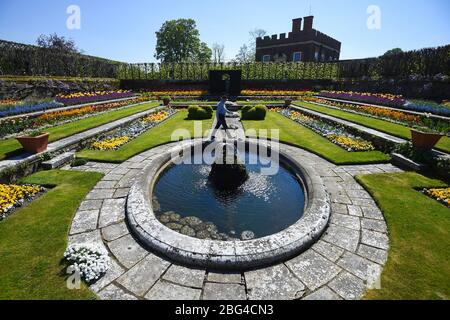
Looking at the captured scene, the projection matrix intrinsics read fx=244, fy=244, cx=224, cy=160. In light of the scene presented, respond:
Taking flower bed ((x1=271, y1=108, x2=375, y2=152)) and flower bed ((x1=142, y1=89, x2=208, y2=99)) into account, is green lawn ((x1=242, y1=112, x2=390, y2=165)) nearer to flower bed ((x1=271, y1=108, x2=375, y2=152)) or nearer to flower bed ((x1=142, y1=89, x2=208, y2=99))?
flower bed ((x1=271, y1=108, x2=375, y2=152))

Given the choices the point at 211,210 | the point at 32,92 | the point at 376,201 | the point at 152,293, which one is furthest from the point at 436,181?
the point at 32,92

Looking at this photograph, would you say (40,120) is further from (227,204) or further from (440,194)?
(440,194)

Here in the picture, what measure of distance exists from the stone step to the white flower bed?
475 centimetres

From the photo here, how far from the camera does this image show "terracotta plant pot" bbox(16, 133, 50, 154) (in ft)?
24.5

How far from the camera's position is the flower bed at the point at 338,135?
379 inches

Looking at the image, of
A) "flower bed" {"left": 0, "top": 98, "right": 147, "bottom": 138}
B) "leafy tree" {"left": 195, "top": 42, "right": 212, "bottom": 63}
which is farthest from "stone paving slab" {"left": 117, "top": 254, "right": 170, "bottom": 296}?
"leafy tree" {"left": 195, "top": 42, "right": 212, "bottom": 63}

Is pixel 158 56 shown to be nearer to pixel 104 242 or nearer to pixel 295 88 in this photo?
pixel 295 88

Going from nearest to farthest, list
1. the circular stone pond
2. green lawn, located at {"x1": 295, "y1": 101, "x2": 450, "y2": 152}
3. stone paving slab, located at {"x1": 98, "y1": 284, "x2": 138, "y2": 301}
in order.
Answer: stone paving slab, located at {"x1": 98, "y1": 284, "x2": 138, "y2": 301} → the circular stone pond → green lawn, located at {"x1": 295, "y1": 101, "x2": 450, "y2": 152}

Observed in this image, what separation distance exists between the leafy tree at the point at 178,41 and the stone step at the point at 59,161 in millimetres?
60413

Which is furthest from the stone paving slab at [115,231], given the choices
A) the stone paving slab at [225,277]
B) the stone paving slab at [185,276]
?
the stone paving slab at [225,277]

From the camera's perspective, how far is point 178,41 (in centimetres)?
6109

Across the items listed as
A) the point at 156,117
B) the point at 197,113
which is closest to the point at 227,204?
the point at 197,113

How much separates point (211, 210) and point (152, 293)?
2.58 meters
